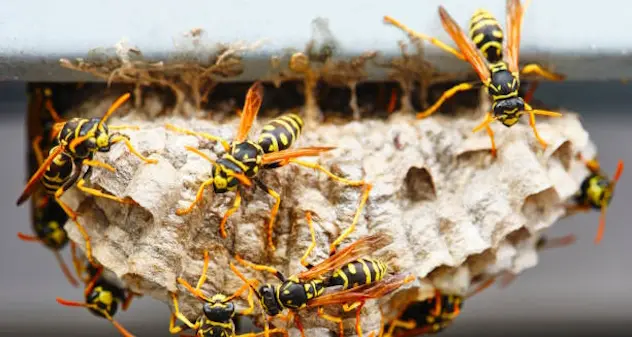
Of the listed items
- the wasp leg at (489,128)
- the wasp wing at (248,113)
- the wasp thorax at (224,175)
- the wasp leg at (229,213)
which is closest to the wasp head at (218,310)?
the wasp leg at (229,213)

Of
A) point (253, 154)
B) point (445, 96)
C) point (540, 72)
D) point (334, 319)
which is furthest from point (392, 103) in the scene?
point (334, 319)

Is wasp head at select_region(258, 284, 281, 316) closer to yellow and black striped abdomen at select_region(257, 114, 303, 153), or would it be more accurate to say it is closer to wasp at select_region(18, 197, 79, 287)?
yellow and black striped abdomen at select_region(257, 114, 303, 153)

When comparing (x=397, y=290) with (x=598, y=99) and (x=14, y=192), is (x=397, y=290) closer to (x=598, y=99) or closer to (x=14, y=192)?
(x=598, y=99)

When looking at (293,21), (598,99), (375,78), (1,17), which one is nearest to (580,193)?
(598,99)

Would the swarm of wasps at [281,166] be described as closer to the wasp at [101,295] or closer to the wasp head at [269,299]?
the wasp head at [269,299]

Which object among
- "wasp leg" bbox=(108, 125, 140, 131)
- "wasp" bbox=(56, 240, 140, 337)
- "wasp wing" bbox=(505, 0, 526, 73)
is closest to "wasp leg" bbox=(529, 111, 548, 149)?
"wasp wing" bbox=(505, 0, 526, 73)

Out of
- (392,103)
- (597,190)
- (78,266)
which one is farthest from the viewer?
(597,190)

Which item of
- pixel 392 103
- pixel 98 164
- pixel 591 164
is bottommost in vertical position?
pixel 98 164

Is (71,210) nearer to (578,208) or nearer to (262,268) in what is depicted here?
(262,268)
